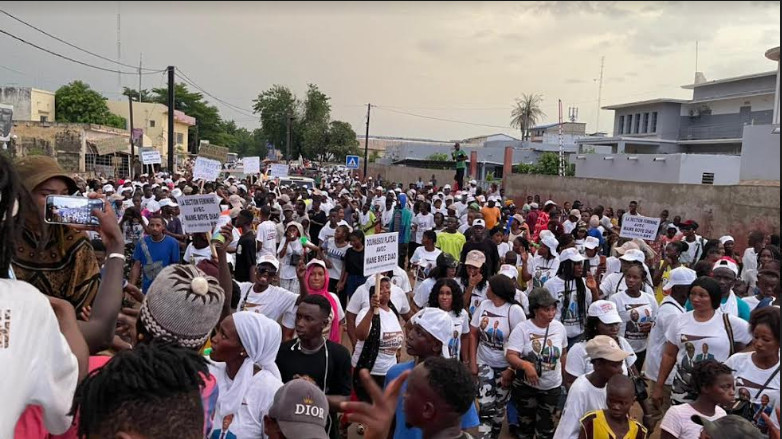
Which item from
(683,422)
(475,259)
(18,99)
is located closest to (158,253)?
(475,259)

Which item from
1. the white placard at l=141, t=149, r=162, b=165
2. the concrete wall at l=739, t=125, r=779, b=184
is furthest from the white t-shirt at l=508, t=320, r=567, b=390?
the white placard at l=141, t=149, r=162, b=165

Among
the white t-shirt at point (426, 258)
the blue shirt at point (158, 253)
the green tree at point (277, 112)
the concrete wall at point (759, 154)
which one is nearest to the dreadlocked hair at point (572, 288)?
the white t-shirt at point (426, 258)

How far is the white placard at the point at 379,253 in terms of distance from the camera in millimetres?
6023

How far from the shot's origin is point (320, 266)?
5.89 meters

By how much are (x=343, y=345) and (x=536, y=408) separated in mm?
1711

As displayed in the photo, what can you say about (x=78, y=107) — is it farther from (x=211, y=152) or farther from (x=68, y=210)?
(x=68, y=210)

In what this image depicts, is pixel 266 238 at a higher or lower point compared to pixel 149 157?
lower

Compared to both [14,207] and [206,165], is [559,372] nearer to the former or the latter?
[14,207]

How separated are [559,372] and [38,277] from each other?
4.02 metres

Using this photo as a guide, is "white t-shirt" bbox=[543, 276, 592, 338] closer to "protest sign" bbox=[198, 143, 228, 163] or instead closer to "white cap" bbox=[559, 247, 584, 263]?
"white cap" bbox=[559, 247, 584, 263]

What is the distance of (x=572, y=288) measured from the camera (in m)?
6.32

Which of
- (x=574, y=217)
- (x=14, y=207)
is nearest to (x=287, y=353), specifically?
(x=14, y=207)

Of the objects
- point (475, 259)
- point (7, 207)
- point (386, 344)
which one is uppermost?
point (7, 207)

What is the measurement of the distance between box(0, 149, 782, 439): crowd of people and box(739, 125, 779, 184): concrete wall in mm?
12035
